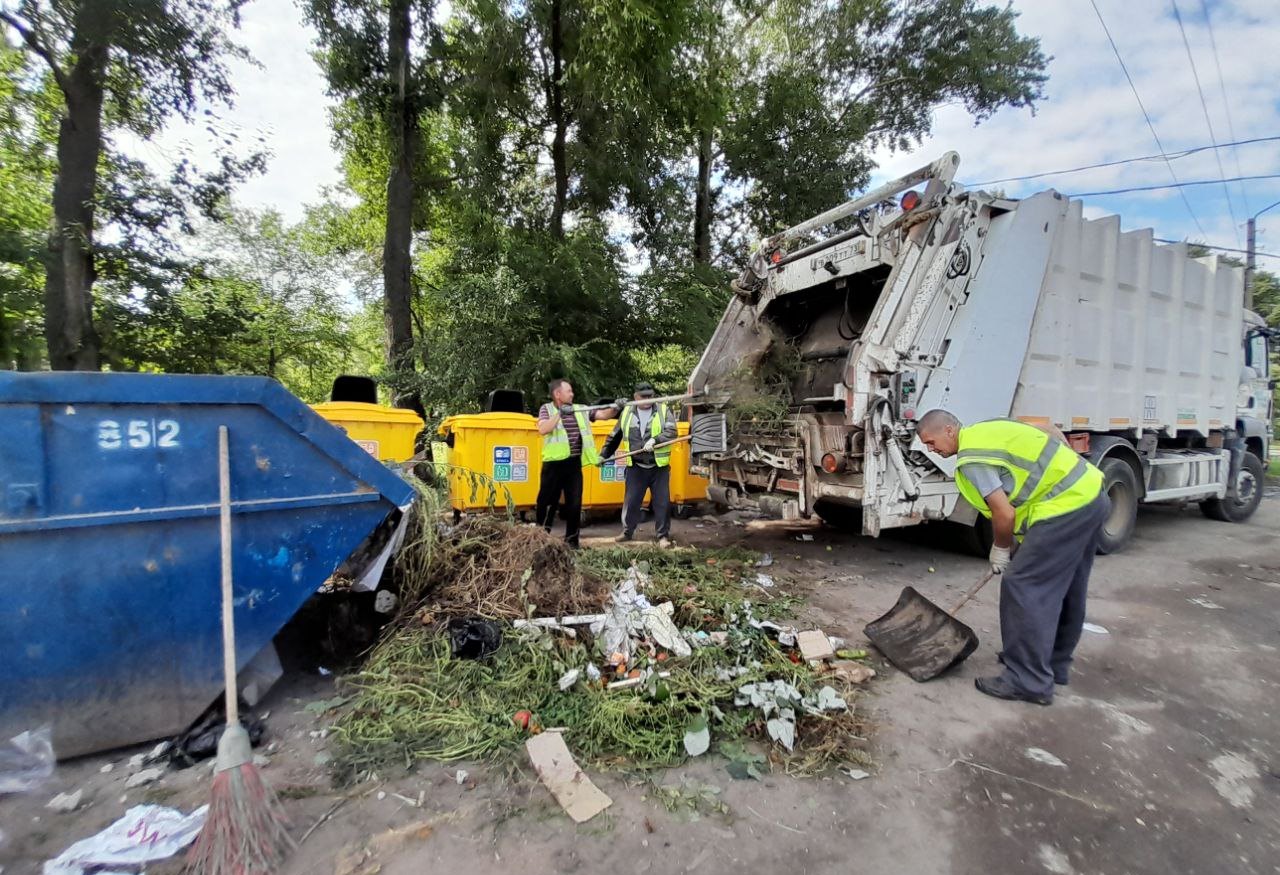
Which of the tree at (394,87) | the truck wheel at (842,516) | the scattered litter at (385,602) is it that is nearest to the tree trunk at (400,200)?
the tree at (394,87)

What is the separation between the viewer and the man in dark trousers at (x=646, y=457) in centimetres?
517

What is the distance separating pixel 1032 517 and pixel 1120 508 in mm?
3721

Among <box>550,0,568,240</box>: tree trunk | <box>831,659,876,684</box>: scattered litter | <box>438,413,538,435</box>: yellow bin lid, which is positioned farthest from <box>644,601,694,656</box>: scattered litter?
<box>550,0,568,240</box>: tree trunk

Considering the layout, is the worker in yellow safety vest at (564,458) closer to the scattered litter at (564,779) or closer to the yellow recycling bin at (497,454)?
the yellow recycling bin at (497,454)

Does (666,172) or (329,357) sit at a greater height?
(666,172)

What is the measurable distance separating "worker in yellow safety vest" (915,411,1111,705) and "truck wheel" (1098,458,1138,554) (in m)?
3.25

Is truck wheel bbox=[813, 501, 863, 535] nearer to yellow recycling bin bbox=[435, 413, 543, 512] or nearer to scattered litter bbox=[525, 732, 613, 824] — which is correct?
yellow recycling bin bbox=[435, 413, 543, 512]

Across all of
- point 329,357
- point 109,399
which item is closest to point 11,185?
point 329,357

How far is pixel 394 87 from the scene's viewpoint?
938 cm

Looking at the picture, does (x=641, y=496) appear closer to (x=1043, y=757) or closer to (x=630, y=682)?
(x=630, y=682)

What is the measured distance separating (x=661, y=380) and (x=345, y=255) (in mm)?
10289

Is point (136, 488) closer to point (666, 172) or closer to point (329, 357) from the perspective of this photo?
point (666, 172)

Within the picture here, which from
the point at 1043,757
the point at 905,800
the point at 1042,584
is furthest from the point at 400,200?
the point at 1043,757

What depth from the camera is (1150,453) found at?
5.59m
